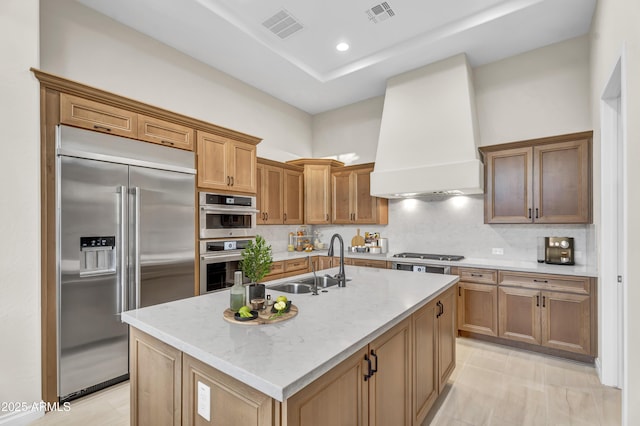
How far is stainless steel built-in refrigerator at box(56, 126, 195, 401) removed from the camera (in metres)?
2.37

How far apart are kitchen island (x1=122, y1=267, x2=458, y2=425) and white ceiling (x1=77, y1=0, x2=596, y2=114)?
109 inches

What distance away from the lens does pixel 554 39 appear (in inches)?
138

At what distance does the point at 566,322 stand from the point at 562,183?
1423 mm

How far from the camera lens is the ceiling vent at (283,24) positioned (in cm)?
319

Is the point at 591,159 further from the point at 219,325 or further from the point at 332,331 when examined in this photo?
the point at 219,325

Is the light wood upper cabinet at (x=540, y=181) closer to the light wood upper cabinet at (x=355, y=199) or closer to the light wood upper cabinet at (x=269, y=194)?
the light wood upper cabinet at (x=355, y=199)

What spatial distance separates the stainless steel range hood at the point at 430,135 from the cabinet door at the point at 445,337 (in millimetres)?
1616

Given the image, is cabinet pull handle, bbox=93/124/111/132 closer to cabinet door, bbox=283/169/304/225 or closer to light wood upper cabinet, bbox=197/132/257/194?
light wood upper cabinet, bbox=197/132/257/194

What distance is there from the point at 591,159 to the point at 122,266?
4582 millimetres

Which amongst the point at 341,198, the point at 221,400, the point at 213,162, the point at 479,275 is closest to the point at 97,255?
the point at 213,162

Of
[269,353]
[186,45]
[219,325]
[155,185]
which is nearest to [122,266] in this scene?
[155,185]

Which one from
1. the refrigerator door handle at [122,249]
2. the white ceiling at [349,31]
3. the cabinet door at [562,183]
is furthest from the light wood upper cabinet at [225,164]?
the cabinet door at [562,183]

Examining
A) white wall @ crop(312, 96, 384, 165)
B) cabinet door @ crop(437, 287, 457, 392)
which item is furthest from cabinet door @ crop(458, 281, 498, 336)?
white wall @ crop(312, 96, 384, 165)
